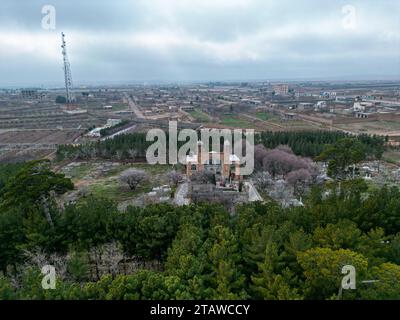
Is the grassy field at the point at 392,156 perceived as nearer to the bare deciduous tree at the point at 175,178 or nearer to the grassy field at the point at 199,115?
the bare deciduous tree at the point at 175,178

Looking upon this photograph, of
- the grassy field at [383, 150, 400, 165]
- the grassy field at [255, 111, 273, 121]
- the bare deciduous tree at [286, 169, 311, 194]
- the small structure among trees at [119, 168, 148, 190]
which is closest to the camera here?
the bare deciduous tree at [286, 169, 311, 194]

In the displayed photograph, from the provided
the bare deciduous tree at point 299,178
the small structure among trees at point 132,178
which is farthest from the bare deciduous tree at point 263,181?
the small structure among trees at point 132,178

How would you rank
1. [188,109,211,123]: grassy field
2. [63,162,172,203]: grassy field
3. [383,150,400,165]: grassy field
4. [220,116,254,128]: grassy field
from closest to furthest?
1. [63,162,172,203]: grassy field
2. [383,150,400,165]: grassy field
3. [220,116,254,128]: grassy field
4. [188,109,211,123]: grassy field

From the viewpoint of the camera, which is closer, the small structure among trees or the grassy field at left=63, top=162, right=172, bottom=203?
the grassy field at left=63, top=162, right=172, bottom=203

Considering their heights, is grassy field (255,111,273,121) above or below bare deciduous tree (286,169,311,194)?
above

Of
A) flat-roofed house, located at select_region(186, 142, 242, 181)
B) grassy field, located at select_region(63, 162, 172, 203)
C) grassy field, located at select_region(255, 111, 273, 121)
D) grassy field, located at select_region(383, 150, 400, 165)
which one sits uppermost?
grassy field, located at select_region(255, 111, 273, 121)

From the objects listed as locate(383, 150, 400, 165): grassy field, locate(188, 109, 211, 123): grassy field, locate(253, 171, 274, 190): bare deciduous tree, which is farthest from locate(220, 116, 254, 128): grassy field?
locate(253, 171, 274, 190): bare deciduous tree

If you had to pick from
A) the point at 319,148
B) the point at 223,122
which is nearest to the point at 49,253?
the point at 319,148

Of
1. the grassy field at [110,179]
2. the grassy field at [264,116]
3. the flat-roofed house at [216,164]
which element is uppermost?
the grassy field at [264,116]

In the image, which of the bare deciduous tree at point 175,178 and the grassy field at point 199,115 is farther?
the grassy field at point 199,115

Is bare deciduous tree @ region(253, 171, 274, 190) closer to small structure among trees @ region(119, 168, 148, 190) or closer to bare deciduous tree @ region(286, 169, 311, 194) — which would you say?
bare deciduous tree @ region(286, 169, 311, 194)
